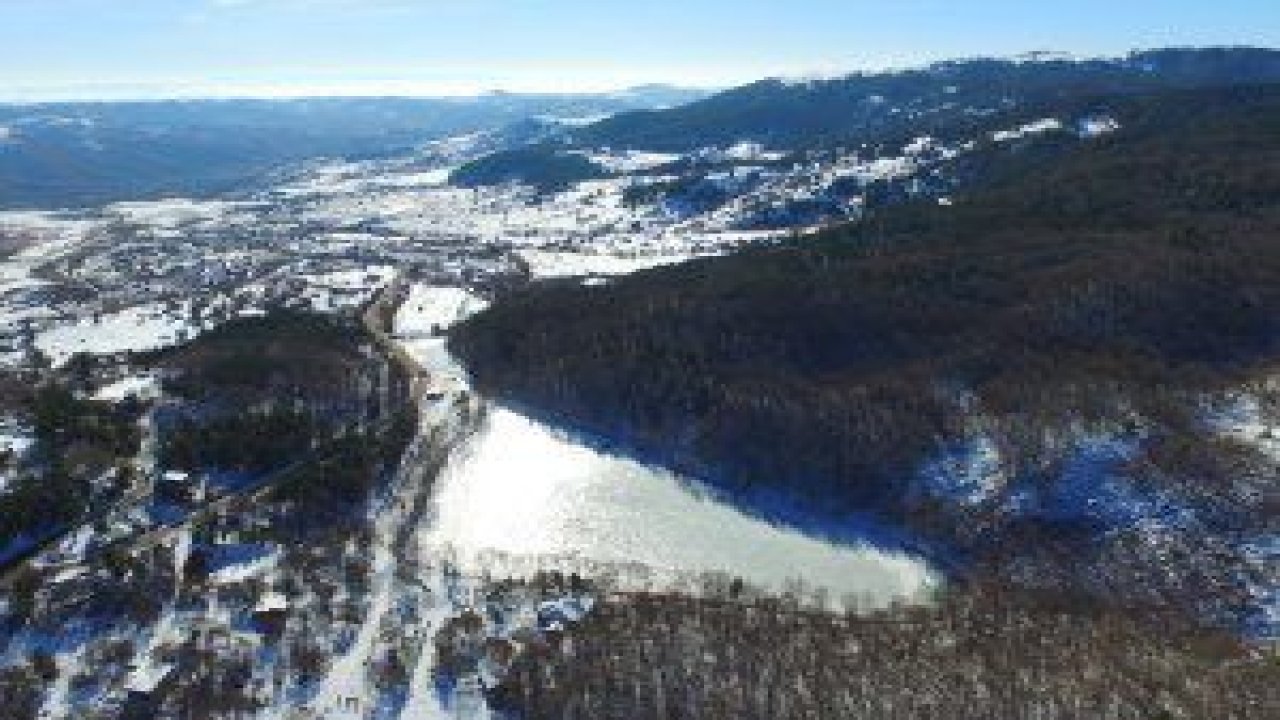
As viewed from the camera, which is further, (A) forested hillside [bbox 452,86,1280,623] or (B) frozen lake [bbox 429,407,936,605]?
(B) frozen lake [bbox 429,407,936,605]

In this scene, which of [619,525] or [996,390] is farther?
[996,390]

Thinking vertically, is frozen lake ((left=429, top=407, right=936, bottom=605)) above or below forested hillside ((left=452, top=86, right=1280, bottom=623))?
below

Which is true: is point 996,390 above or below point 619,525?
above

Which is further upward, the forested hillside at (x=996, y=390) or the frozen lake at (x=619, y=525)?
the forested hillside at (x=996, y=390)

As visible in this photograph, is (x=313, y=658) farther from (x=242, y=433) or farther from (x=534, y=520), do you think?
(x=242, y=433)

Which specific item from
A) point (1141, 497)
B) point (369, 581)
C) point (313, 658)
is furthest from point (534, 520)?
point (1141, 497)

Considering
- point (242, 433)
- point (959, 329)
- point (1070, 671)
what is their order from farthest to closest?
point (959, 329) < point (242, 433) < point (1070, 671)

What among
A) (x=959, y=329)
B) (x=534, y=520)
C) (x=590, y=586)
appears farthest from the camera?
(x=959, y=329)

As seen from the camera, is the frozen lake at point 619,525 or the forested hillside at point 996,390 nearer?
the forested hillside at point 996,390
